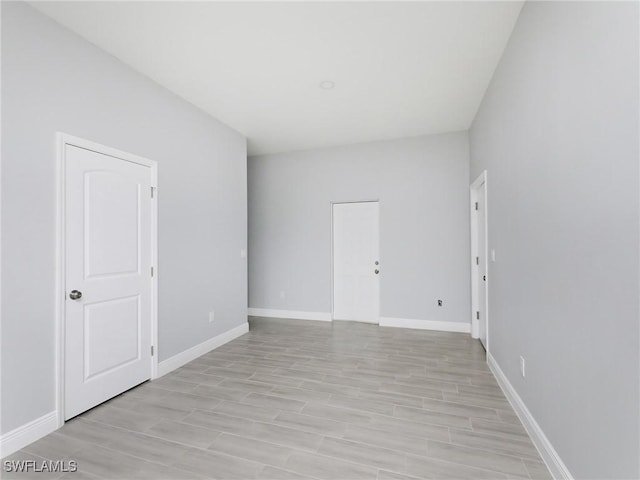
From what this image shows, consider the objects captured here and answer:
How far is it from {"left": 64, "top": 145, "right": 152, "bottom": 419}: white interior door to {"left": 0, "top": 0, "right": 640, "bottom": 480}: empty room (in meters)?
0.02

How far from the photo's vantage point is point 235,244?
14.5 ft

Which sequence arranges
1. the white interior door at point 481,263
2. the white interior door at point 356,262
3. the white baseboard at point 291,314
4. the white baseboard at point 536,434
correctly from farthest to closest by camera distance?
the white baseboard at point 291,314 → the white interior door at point 356,262 → the white interior door at point 481,263 → the white baseboard at point 536,434

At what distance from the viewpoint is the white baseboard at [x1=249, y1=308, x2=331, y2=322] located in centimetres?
540

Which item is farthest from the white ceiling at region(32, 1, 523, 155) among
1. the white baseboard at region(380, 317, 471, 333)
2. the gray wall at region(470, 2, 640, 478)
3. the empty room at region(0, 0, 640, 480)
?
the white baseboard at region(380, 317, 471, 333)

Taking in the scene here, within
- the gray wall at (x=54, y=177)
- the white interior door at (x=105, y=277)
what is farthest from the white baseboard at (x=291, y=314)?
the white interior door at (x=105, y=277)

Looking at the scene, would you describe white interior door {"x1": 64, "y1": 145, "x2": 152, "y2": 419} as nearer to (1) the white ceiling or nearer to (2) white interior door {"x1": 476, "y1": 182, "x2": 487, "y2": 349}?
(1) the white ceiling

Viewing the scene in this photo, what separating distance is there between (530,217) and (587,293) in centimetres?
82

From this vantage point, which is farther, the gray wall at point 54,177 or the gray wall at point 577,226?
the gray wall at point 54,177

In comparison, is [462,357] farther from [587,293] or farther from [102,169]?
[102,169]

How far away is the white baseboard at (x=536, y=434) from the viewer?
167cm

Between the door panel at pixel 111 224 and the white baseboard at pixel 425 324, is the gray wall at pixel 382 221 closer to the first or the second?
the white baseboard at pixel 425 324

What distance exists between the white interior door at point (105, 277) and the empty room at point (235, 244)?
17 mm

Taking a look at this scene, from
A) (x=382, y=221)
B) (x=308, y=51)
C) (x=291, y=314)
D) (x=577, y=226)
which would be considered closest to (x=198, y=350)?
(x=291, y=314)

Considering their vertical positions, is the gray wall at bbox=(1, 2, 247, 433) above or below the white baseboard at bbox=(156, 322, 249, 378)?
above
